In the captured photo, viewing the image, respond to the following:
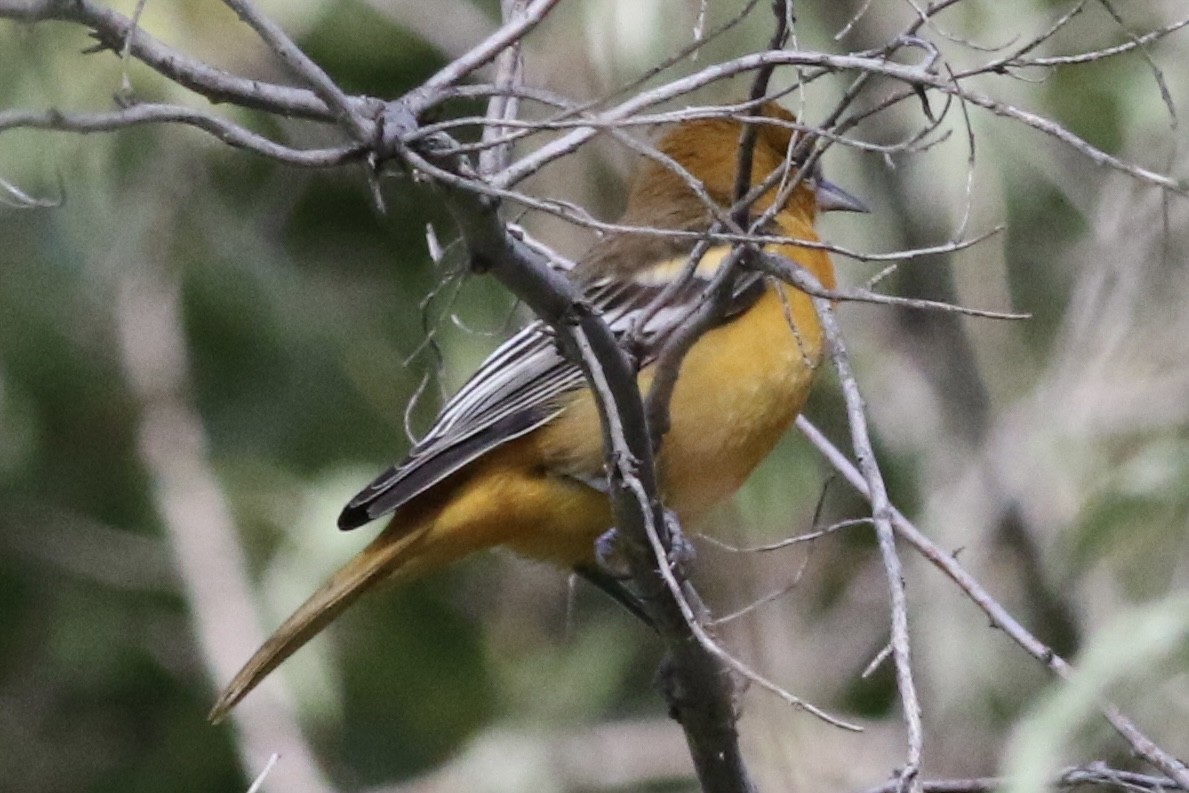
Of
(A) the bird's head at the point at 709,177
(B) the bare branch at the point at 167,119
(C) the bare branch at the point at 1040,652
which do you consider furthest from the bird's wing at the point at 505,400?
(B) the bare branch at the point at 167,119

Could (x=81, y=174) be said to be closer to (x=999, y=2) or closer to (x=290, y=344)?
(x=290, y=344)

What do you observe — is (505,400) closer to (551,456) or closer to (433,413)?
(551,456)

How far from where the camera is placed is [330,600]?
432 cm

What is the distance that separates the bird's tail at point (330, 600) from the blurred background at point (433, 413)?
1.44 metres

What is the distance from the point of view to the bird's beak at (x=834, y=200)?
5.22 meters

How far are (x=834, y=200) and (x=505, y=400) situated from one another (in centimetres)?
131

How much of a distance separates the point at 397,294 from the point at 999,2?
2.82m

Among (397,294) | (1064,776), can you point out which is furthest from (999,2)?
(1064,776)

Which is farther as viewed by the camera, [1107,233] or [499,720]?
[499,720]

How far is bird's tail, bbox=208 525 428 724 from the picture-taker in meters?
4.32

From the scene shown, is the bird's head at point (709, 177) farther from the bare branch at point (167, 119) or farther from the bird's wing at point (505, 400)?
the bare branch at point (167, 119)

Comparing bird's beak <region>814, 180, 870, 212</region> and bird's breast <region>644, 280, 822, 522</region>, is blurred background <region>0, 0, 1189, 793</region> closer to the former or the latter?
bird's beak <region>814, 180, 870, 212</region>

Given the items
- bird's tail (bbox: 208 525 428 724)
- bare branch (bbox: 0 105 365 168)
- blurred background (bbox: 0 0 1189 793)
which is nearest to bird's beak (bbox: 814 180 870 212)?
blurred background (bbox: 0 0 1189 793)

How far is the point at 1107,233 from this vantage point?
598 centimetres
